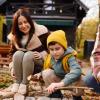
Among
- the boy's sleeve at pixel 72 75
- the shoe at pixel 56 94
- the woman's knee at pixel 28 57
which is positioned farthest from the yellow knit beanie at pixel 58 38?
the woman's knee at pixel 28 57

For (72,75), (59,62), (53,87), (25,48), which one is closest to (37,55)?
(25,48)

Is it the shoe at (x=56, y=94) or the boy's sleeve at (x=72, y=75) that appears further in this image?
the shoe at (x=56, y=94)

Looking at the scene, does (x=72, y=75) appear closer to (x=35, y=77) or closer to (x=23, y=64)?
(x=35, y=77)

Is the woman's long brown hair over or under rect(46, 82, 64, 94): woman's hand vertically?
over

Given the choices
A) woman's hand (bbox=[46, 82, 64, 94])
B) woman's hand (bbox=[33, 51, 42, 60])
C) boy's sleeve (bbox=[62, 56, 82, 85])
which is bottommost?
woman's hand (bbox=[46, 82, 64, 94])

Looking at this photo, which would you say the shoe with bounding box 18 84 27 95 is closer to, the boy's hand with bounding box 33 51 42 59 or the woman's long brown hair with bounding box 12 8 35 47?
the boy's hand with bounding box 33 51 42 59

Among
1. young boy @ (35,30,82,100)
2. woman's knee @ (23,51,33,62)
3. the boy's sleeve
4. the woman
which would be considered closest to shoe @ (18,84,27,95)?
the woman

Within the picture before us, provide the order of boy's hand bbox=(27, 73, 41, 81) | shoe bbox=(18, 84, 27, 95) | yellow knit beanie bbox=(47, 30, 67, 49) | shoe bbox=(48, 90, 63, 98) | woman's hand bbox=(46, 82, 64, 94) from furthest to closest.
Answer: shoe bbox=(18, 84, 27, 95) → boy's hand bbox=(27, 73, 41, 81) → shoe bbox=(48, 90, 63, 98) → yellow knit beanie bbox=(47, 30, 67, 49) → woman's hand bbox=(46, 82, 64, 94)

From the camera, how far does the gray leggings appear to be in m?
5.48

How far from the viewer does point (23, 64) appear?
18.1ft

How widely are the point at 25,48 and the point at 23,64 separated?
13.3 inches

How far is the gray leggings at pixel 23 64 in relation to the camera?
5.48 meters

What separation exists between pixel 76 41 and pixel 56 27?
1.32 m

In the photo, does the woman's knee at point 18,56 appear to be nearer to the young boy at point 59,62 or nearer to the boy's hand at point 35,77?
the boy's hand at point 35,77
